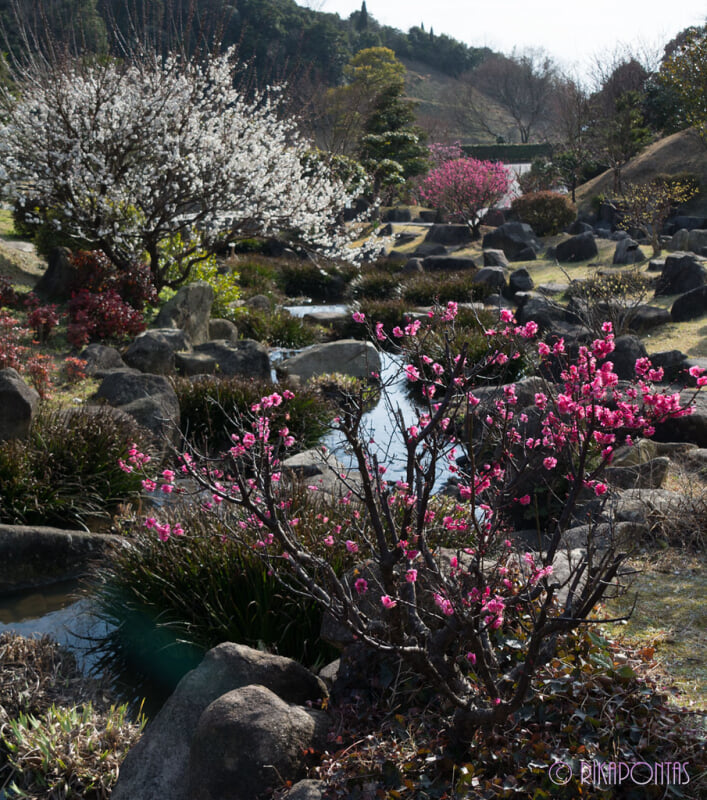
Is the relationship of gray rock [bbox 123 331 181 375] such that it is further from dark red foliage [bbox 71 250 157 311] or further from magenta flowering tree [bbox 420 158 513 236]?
magenta flowering tree [bbox 420 158 513 236]

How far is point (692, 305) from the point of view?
13414 mm

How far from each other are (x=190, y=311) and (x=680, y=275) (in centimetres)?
1057

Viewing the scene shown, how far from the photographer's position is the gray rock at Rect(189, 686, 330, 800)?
9.53 feet

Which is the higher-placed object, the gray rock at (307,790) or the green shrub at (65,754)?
the gray rock at (307,790)

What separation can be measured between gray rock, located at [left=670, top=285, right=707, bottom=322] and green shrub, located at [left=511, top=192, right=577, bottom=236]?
1207 cm

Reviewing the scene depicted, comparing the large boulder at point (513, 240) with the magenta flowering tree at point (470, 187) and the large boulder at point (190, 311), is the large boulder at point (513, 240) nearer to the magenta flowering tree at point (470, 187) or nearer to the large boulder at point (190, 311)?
the magenta flowering tree at point (470, 187)

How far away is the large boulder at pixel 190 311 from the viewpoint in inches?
471

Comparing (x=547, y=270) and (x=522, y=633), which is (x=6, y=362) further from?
(x=547, y=270)

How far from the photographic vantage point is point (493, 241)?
23562 mm

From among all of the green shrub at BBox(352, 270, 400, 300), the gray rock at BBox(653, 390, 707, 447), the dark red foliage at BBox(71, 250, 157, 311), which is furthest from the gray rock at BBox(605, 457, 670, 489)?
the green shrub at BBox(352, 270, 400, 300)

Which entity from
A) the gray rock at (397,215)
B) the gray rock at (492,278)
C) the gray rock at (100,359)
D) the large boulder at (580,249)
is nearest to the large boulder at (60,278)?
the gray rock at (100,359)

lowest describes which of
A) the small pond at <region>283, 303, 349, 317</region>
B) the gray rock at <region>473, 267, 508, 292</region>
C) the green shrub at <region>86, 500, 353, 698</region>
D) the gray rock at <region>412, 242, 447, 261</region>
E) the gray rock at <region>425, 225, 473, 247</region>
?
the green shrub at <region>86, 500, 353, 698</region>

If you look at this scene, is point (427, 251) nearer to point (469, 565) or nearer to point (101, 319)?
point (101, 319)

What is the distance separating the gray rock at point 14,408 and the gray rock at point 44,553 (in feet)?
3.65
